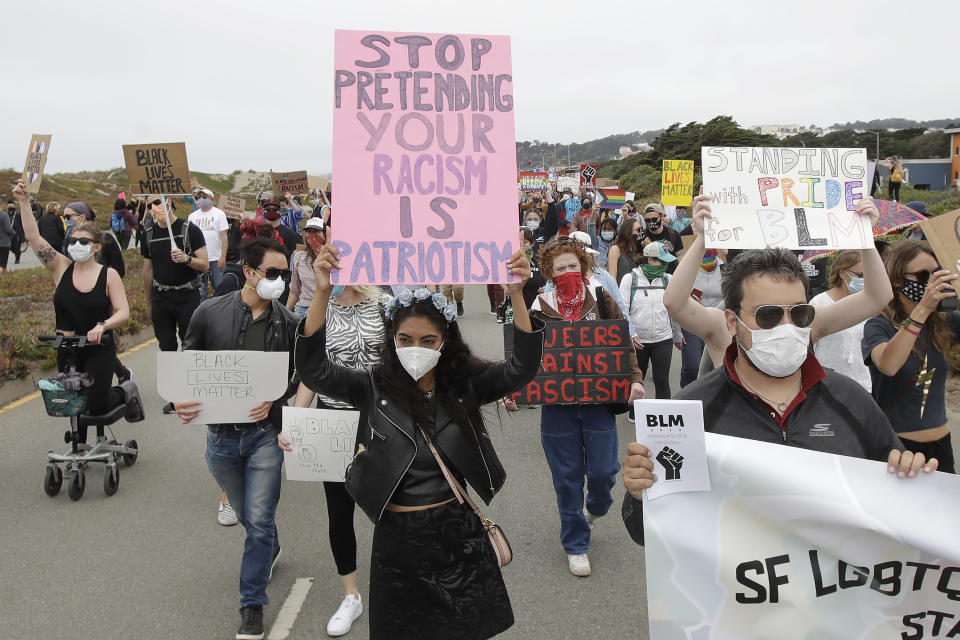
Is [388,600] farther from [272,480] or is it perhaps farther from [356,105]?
[356,105]

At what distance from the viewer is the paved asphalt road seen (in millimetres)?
3836

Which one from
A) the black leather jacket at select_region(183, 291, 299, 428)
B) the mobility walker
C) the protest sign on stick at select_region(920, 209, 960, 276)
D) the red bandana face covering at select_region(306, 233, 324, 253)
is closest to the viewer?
the protest sign on stick at select_region(920, 209, 960, 276)

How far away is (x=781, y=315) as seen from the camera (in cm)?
230

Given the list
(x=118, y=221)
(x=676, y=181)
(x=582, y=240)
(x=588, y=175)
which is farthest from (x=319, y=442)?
(x=118, y=221)

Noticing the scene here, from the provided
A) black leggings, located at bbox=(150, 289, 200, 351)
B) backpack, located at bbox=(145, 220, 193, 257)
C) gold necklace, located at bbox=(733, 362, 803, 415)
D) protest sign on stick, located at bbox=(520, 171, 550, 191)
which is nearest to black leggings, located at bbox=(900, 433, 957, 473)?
gold necklace, located at bbox=(733, 362, 803, 415)

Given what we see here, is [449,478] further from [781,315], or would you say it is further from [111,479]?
[111,479]

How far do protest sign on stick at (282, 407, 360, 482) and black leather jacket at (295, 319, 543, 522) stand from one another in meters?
0.87

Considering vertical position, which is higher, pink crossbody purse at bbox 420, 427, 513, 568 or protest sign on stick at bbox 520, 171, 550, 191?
protest sign on stick at bbox 520, 171, 550, 191

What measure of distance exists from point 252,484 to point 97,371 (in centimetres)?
260

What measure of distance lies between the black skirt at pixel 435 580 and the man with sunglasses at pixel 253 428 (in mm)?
1239

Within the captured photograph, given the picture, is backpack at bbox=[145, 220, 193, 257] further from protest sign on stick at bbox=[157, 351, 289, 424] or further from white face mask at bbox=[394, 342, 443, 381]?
white face mask at bbox=[394, 342, 443, 381]

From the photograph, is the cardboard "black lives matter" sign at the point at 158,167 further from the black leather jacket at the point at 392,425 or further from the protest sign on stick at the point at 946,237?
the protest sign on stick at the point at 946,237

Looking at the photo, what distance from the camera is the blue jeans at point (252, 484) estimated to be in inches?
146

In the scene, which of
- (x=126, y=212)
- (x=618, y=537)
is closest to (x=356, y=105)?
(x=618, y=537)
